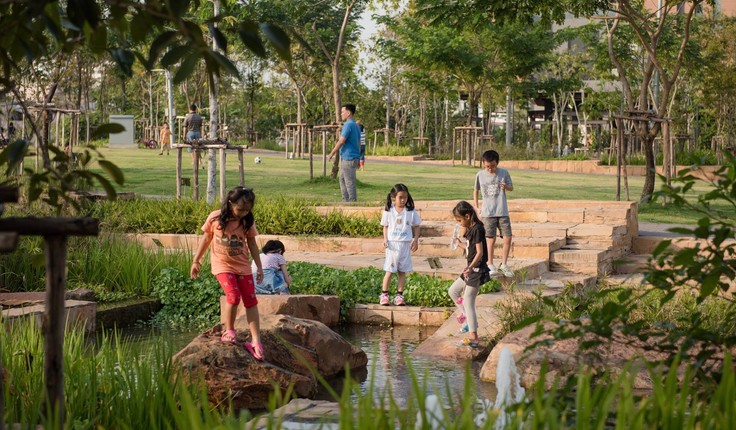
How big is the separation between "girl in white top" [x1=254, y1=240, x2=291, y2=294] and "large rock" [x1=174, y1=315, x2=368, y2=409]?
6.88ft

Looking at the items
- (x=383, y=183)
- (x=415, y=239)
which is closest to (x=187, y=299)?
(x=415, y=239)

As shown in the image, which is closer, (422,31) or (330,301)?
(330,301)

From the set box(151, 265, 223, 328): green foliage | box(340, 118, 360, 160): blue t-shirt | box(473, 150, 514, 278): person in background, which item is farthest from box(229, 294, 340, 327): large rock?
box(340, 118, 360, 160): blue t-shirt

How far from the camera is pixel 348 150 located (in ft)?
58.8

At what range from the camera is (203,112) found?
2148 inches

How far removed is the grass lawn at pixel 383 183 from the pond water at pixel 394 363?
6.73 meters

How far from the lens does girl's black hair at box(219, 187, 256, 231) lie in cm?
789

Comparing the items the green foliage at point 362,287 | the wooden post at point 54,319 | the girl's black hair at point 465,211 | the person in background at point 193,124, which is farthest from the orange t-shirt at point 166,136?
the wooden post at point 54,319

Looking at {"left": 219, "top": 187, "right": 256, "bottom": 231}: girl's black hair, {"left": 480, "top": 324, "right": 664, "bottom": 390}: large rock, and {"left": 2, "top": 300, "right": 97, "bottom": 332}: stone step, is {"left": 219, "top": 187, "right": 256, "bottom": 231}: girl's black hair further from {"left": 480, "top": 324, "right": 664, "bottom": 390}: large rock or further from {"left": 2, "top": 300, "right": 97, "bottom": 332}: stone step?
{"left": 480, "top": 324, "right": 664, "bottom": 390}: large rock

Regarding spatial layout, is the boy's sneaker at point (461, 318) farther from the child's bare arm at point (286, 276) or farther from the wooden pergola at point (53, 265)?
the wooden pergola at point (53, 265)

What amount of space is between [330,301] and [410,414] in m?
7.24

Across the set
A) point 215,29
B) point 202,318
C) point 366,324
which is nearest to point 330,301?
point 366,324

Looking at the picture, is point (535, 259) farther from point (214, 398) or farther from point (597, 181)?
point (597, 181)

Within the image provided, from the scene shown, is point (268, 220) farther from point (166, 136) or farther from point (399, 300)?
point (166, 136)
